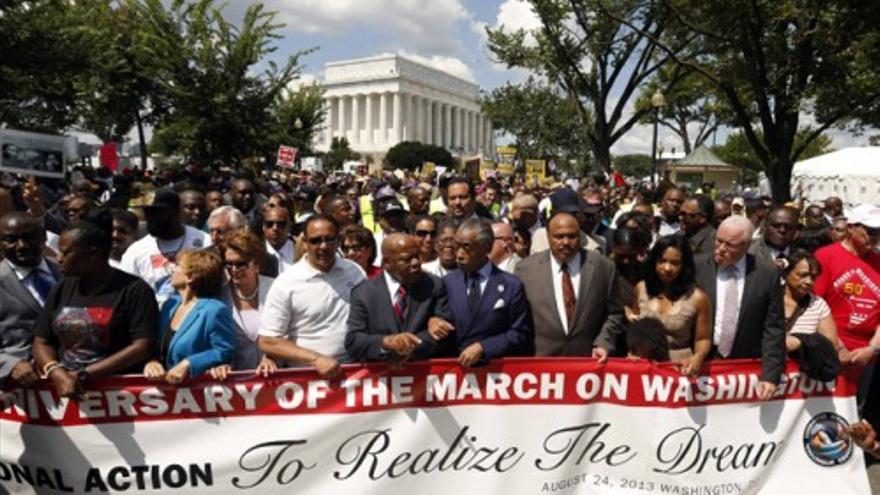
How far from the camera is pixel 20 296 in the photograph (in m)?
4.10

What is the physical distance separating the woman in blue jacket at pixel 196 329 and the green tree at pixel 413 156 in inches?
3534

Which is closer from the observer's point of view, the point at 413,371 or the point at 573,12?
the point at 413,371

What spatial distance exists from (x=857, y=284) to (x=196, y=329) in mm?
4492

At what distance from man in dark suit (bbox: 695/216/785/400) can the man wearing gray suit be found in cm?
401

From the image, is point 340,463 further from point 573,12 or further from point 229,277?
point 573,12

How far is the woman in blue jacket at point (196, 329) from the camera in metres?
3.88

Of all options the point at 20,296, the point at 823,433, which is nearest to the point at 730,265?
the point at 823,433

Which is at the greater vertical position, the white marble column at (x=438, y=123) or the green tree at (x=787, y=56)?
the white marble column at (x=438, y=123)

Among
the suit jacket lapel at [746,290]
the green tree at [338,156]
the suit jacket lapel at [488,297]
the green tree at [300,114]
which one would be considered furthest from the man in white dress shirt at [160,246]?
the green tree at [338,156]

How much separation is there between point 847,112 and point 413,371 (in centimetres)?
1819

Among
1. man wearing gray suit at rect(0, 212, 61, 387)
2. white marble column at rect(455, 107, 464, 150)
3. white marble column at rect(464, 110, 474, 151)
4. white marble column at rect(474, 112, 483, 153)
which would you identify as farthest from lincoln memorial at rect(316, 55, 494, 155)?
man wearing gray suit at rect(0, 212, 61, 387)

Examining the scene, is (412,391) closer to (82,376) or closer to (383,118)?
(82,376)

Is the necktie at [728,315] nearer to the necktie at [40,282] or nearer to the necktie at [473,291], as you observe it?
the necktie at [473,291]

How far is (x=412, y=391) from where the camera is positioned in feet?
13.9
